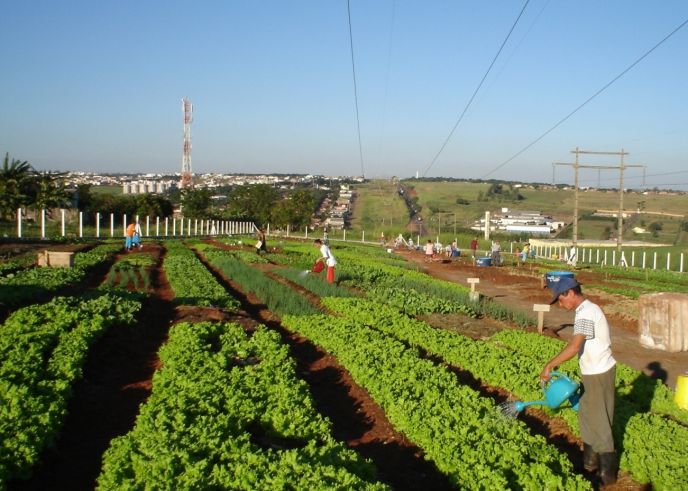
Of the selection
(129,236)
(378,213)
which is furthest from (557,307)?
(378,213)

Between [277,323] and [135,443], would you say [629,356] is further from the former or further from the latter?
[135,443]

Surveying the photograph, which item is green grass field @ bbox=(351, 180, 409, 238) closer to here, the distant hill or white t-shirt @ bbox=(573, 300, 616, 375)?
the distant hill

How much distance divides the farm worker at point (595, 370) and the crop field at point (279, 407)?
0.35 meters

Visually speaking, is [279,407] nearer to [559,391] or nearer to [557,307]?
[559,391]

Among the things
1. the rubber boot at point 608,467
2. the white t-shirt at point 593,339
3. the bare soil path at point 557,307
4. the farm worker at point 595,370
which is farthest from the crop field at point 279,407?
the bare soil path at point 557,307

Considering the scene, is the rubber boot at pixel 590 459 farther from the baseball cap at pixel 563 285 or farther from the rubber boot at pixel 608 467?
the baseball cap at pixel 563 285

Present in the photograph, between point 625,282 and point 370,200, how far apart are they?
11332 centimetres

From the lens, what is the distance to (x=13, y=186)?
169 ft

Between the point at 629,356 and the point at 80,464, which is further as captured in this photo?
the point at 629,356

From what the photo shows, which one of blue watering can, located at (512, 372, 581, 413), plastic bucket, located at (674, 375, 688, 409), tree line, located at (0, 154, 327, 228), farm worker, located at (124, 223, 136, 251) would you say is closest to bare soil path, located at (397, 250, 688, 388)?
plastic bucket, located at (674, 375, 688, 409)

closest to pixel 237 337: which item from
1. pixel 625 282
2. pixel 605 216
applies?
pixel 625 282

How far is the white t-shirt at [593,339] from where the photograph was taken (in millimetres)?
7023

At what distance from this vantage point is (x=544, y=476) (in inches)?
245

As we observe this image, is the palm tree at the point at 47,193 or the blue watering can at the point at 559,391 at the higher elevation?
the palm tree at the point at 47,193
